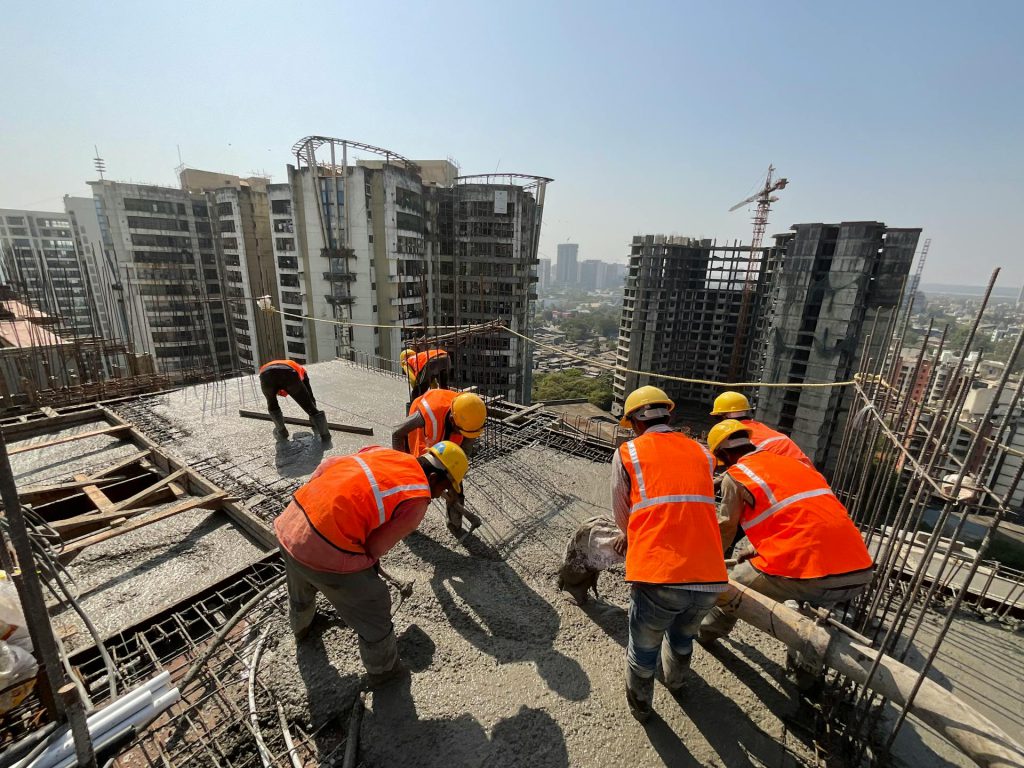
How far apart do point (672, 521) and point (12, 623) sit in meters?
3.33

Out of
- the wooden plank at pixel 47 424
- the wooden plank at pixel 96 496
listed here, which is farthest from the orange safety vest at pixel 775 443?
the wooden plank at pixel 47 424

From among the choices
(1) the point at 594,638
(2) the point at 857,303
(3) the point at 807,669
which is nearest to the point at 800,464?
(3) the point at 807,669

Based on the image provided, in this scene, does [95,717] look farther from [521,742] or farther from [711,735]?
[711,735]

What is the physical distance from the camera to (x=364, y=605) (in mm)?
2910

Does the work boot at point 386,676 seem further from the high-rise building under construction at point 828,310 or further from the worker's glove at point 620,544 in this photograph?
the high-rise building under construction at point 828,310

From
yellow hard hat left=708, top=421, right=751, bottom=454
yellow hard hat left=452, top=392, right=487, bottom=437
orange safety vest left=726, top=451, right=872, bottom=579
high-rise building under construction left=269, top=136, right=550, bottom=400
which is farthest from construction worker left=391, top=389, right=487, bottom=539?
high-rise building under construction left=269, top=136, right=550, bottom=400

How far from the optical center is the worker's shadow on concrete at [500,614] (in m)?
3.24

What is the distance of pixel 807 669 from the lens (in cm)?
312

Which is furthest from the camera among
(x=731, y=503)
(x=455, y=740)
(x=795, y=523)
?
(x=731, y=503)

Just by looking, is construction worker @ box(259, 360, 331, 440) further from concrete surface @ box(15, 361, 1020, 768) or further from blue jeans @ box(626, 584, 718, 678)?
blue jeans @ box(626, 584, 718, 678)

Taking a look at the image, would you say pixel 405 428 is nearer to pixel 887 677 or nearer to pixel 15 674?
pixel 15 674

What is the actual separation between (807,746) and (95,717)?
3.96 m

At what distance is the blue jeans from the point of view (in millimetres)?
2664

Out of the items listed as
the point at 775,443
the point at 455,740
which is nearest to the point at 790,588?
the point at 775,443
